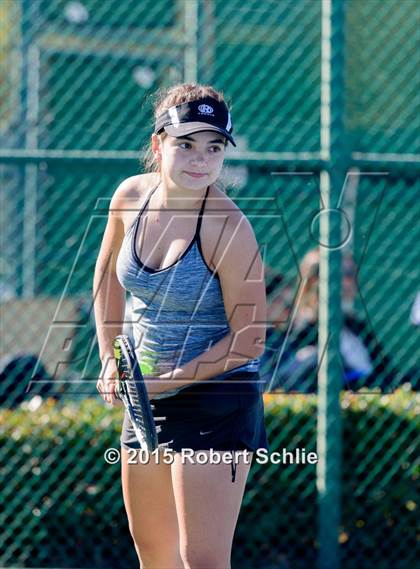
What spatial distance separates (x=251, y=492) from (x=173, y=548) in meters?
1.52

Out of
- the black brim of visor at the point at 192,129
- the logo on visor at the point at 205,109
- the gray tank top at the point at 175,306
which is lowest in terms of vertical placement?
the gray tank top at the point at 175,306

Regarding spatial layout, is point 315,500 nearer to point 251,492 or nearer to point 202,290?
point 251,492

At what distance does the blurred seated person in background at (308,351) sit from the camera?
4.97m

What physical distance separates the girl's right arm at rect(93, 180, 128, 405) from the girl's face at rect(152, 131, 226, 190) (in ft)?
1.00

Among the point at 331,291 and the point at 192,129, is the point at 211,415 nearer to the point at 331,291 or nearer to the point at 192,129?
the point at 192,129

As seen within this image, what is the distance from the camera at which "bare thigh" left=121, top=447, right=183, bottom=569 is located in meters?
3.19

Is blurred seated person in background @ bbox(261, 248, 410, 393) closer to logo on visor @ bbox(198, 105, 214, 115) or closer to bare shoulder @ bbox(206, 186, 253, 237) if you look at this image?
bare shoulder @ bbox(206, 186, 253, 237)

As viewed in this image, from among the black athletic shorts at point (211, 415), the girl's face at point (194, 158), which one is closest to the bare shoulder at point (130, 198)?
the girl's face at point (194, 158)

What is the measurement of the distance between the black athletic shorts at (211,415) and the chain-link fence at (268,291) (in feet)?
2.84

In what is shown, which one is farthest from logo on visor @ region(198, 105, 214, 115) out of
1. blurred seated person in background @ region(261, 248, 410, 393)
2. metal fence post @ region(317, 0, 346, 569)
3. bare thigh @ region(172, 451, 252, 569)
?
blurred seated person in background @ region(261, 248, 410, 393)

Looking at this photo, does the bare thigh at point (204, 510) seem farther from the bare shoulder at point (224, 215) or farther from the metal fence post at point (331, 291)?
the metal fence post at point (331, 291)

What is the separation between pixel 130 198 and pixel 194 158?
0.36 meters

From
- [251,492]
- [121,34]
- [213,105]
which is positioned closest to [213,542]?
[213,105]

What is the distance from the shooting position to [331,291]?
455 cm
